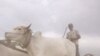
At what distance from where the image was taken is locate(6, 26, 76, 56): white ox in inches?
355

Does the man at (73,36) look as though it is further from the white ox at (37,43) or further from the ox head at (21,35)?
the ox head at (21,35)

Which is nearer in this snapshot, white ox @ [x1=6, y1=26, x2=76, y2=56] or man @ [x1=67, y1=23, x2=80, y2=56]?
white ox @ [x1=6, y1=26, x2=76, y2=56]

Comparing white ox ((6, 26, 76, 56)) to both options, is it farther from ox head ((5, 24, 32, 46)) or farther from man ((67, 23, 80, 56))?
man ((67, 23, 80, 56))

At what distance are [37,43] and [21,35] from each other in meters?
0.47

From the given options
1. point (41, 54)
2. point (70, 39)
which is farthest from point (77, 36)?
point (41, 54)

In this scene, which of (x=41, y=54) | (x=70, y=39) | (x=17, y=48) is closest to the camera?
(x=41, y=54)

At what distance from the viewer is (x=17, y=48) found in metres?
11.3

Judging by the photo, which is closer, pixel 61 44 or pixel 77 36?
pixel 61 44

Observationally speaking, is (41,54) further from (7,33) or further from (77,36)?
(77,36)

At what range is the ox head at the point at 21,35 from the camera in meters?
9.04

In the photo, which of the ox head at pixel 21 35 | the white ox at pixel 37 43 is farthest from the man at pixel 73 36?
the ox head at pixel 21 35

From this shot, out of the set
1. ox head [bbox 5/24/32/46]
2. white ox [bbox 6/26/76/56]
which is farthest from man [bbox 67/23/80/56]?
ox head [bbox 5/24/32/46]

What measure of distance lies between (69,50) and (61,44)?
0.29 metres

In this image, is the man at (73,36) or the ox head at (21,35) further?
the man at (73,36)
